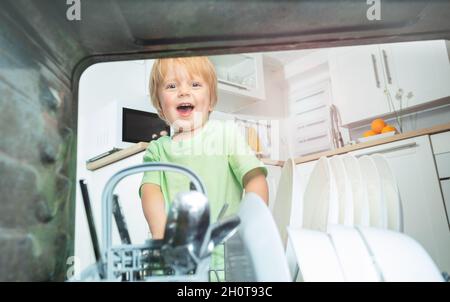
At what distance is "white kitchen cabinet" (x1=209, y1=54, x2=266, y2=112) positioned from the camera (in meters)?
0.64

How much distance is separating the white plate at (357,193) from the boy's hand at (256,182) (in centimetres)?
11

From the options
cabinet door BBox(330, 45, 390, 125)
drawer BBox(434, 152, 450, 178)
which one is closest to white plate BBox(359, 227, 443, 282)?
drawer BBox(434, 152, 450, 178)

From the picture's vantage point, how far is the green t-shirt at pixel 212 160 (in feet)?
1.48

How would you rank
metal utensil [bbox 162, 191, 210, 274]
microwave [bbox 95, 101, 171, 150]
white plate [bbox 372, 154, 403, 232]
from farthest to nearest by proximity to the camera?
microwave [bbox 95, 101, 171, 150] → white plate [bbox 372, 154, 403, 232] → metal utensil [bbox 162, 191, 210, 274]

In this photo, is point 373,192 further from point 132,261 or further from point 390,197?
point 132,261

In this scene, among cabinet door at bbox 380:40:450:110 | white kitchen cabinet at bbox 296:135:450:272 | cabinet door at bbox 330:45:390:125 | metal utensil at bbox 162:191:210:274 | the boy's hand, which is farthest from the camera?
cabinet door at bbox 330:45:390:125

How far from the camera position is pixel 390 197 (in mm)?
397

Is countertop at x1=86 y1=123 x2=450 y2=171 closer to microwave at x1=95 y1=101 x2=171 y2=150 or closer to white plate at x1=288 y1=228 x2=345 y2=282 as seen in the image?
microwave at x1=95 y1=101 x2=171 y2=150

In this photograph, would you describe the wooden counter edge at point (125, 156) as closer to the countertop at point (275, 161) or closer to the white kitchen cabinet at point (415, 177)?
the countertop at point (275, 161)

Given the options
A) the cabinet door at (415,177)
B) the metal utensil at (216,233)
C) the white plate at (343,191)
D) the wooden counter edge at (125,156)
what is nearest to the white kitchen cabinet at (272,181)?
the wooden counter edge at (125,156)

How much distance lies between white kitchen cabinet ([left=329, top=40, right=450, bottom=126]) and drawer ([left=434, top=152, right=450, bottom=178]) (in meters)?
0.23

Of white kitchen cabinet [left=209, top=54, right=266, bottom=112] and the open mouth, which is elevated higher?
white kitchen cabinet [left=209, top=54, right=266, bottom=112]

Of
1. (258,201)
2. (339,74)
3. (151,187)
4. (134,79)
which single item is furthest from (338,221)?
(339,74)

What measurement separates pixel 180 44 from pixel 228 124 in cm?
15
